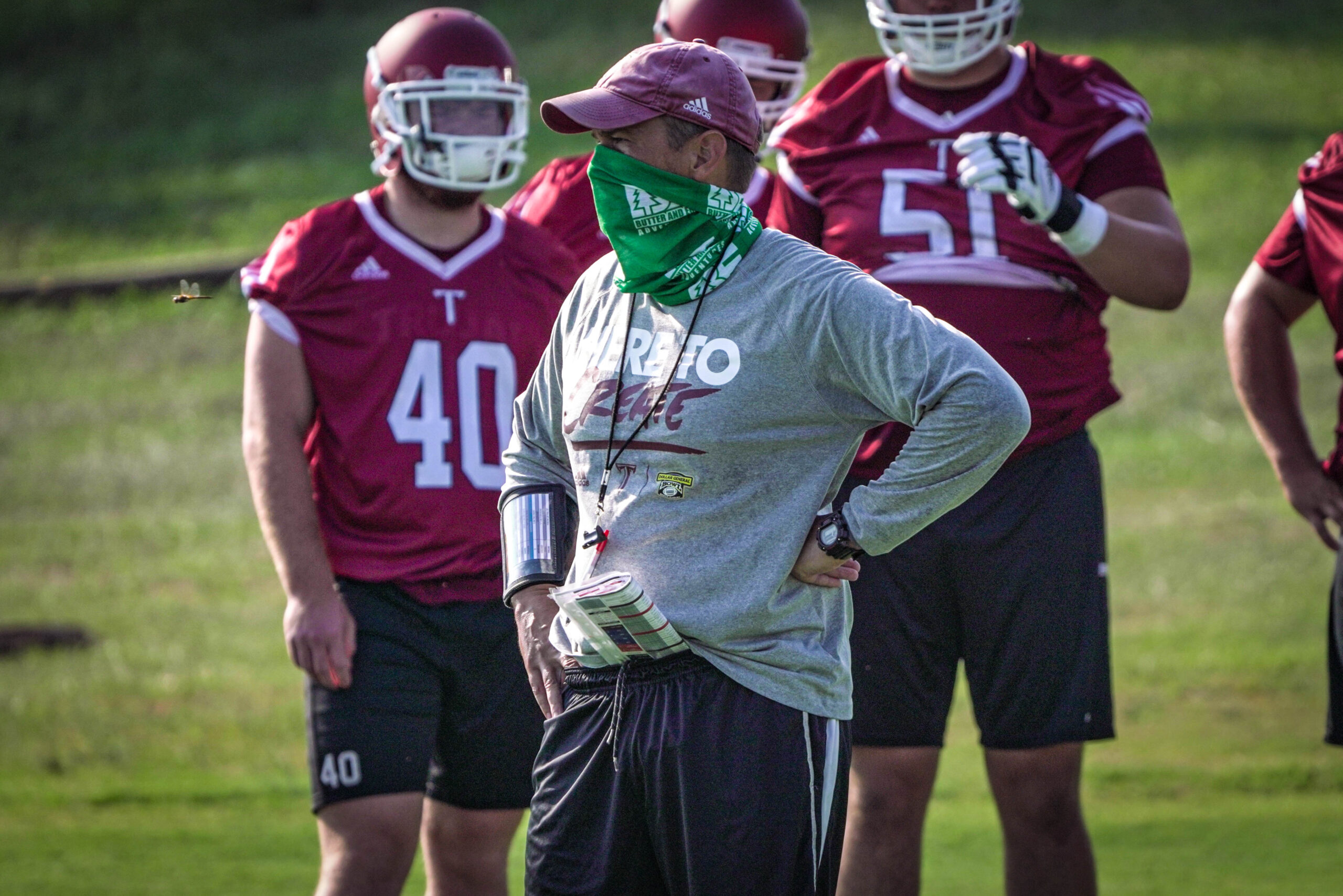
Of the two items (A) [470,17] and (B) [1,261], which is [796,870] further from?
(B) [1,261]

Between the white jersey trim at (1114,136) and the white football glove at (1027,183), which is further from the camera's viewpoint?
the white jersey trim at (1114,136)

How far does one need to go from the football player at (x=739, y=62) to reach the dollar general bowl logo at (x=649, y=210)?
4.50ft

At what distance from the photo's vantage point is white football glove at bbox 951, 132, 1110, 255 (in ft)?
11.2

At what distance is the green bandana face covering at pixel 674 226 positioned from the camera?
2.93m

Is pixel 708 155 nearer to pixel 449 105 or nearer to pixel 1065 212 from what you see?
pixel 1065 212

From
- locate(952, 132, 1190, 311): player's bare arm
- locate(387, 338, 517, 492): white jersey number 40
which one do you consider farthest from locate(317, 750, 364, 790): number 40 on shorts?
locate(952, 132, 1190, 311): player's bare arm

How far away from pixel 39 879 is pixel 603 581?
3.79 meters

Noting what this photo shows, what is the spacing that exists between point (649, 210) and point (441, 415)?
1.24 m

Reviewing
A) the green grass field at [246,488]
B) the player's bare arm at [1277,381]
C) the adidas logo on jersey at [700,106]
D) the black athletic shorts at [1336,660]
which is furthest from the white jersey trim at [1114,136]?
the green grass field at [246,488]

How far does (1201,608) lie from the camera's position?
10180 mm

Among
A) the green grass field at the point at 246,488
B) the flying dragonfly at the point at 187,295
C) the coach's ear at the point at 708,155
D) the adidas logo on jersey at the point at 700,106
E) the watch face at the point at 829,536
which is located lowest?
the green grass field at the point at 246,488

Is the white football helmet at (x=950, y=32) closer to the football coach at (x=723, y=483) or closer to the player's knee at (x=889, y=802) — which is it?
the football coach at (x=723, y=483)

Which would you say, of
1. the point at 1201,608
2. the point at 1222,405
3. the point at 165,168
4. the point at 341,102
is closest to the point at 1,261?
the point at 165,168

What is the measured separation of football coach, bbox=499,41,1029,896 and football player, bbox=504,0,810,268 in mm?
1369
